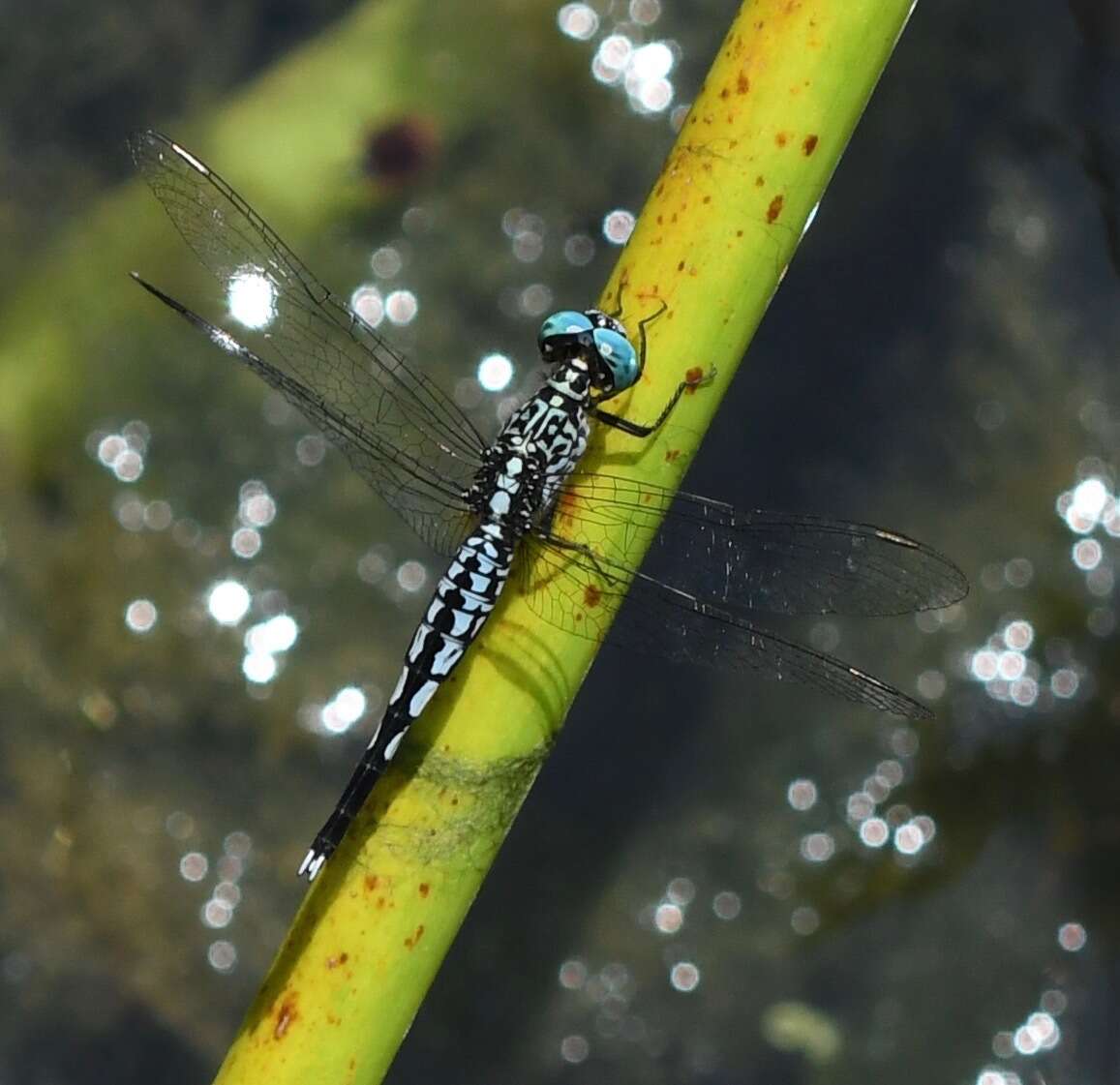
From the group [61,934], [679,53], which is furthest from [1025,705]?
[61,934]

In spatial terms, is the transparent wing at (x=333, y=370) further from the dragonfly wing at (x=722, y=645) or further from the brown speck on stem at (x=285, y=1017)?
the brown speck on stem at (x=285, y=1017)

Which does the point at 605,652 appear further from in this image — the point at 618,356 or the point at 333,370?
the point at 618,356

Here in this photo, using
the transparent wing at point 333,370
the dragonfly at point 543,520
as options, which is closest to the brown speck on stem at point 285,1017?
the dragonfly at point 543,520

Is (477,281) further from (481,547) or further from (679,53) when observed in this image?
(481,547)

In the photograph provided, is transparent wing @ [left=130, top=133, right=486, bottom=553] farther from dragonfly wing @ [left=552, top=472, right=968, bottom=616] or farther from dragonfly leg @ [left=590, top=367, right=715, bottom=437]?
dragonfly leg @ [left=590, top=367, right=715, bottom=437]

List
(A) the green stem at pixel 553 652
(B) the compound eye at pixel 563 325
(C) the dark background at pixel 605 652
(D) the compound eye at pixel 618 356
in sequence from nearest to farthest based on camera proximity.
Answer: (A) the green stem at pixel 553 652, (D) the compound eye at pixel 618 356, (B) the compound eye at pixel 563 325, (C) the dark background at pixel 605 652

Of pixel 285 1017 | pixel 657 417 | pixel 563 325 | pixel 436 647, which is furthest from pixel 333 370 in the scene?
pixel 285 1017
